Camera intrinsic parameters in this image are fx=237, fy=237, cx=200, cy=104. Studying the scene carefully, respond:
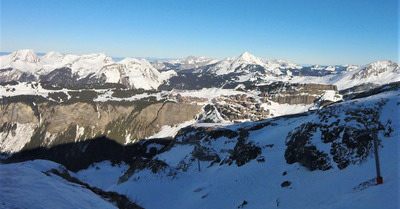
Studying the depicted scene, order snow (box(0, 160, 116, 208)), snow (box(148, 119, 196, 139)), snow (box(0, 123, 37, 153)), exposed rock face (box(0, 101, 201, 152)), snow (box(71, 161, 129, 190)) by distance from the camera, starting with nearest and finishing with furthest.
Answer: snow (box(0, 160, 116, 208)) < snow (box(71, 161, 129, 190)) < snow (box(148, 119, 196, 139)) < exposed rock face (box(0, 101, 201, 152)) < snow (box(0, 123, 37, 153))

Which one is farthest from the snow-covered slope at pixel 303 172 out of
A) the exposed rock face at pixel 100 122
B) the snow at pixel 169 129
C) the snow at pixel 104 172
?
the exposed rock face at pixel 100 122

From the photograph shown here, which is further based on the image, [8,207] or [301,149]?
[301,149]

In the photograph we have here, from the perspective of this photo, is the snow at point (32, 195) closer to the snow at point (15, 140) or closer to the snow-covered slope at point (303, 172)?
the snow-covered slope at point (303, 172)

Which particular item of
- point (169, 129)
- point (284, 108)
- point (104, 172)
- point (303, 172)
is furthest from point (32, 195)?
point (284, 108)

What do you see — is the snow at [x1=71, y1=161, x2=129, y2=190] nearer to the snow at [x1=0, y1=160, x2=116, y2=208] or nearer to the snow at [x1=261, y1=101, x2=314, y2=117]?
the snow at [x1=0, y1=160, x2=116, y2=208]

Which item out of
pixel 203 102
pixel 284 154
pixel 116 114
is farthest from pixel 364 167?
pixel 116 114

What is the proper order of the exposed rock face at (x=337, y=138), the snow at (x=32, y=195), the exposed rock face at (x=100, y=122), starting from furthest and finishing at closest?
the exposed rock face at (x=100, y=122) → the exposed rock face at (x=337, y=138) → the snow at (x=32, y=195)

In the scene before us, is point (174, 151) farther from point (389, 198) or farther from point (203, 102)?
point (203, 102)

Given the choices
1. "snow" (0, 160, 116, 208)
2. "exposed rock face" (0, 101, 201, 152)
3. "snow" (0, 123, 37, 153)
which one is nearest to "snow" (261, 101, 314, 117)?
"exposed rock face" (0, 101, 201, 152)
